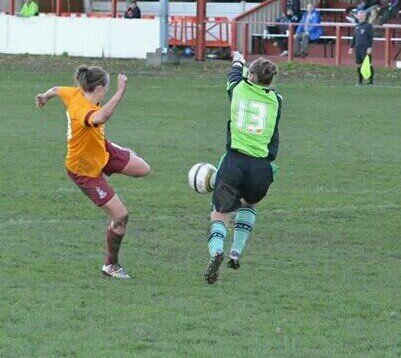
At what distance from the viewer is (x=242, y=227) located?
10656mm

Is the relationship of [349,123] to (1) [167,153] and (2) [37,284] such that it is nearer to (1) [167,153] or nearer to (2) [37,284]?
(1) [167,153]

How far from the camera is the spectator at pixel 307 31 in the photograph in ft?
128

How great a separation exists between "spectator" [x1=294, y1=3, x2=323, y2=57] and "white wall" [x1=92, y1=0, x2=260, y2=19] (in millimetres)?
4427

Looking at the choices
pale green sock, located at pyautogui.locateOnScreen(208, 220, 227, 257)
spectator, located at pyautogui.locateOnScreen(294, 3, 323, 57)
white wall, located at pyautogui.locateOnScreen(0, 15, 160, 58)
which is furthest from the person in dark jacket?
pale green sock, located at pyautogui.locateOnScreen(208, 220, 227, 257)

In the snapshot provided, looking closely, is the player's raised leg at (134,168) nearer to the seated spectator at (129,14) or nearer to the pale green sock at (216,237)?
the pale green sock at (216,237)

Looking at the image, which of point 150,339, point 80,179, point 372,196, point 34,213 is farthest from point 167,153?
point 150,339

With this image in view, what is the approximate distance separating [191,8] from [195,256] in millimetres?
34323

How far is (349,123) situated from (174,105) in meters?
4.40

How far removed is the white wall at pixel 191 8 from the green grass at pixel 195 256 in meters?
21.1

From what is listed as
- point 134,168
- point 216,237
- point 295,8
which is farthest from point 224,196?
point 295,8

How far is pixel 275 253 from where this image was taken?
38.3ft

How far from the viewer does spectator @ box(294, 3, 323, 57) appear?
39062 mm

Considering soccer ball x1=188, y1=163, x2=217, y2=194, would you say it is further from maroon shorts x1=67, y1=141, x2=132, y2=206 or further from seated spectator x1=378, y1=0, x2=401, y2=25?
seated spectator x1=378, y1=0, x2=401, y2=25

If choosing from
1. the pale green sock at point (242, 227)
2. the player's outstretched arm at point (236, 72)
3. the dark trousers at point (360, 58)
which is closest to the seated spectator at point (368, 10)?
the dark trousers at point (360, 58)
